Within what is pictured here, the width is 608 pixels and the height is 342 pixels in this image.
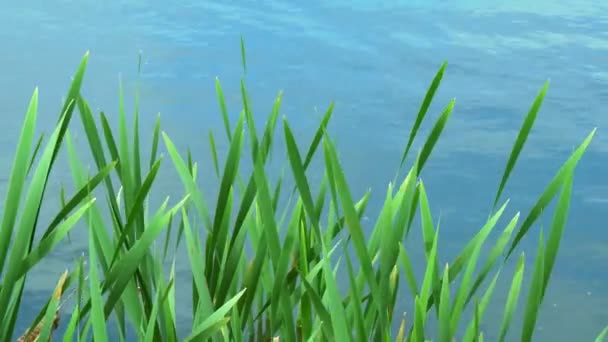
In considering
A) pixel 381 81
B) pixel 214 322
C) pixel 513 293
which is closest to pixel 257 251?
pixel 214 322

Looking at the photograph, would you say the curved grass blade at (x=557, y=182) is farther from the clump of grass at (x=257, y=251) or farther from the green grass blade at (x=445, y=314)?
the green grass blade at (x=445, y=314)

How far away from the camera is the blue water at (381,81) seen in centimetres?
253

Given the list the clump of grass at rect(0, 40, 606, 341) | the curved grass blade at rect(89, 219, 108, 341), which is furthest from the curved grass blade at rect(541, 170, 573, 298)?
the curved grass blade at rect(89, 219, 108, 341)

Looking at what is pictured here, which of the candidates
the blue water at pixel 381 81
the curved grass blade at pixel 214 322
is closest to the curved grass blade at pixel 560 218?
the curved grass blade at pixel 214 322

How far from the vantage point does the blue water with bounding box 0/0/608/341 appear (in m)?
2.53

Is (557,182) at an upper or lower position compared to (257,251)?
upper

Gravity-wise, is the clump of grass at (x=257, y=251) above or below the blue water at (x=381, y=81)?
above

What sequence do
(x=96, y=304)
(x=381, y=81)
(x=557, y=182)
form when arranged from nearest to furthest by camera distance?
(x=96, y=304) → (x=557, y=182) → (x=381, y=81)

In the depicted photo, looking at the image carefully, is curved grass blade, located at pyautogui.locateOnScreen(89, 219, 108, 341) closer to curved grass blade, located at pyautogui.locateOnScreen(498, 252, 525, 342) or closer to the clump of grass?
the clump of grass

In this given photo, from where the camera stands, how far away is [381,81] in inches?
131

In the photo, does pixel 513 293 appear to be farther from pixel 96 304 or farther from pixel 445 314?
pixel 96 304

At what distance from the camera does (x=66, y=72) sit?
3.12 metres

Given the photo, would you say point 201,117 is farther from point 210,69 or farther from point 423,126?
point 423,126

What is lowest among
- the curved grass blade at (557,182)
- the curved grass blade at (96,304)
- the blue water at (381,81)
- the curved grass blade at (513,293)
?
the blue water at (381,81)
